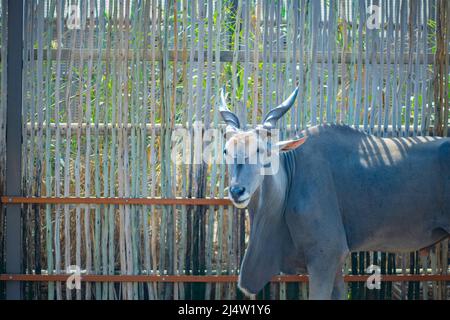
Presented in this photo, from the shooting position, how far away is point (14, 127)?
7098 mm

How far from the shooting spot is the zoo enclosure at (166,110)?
712 cm

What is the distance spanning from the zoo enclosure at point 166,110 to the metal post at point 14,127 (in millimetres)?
38

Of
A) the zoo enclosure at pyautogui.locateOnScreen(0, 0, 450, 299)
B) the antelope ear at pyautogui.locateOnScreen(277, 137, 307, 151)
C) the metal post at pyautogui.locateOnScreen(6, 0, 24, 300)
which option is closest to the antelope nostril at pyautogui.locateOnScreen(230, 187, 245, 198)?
the antelope ear at pyautogui.locateOnScreen(277, 137, 307, 151)

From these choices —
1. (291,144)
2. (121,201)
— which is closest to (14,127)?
(121,201)

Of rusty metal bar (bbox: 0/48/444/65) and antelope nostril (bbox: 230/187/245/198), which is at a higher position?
rusty metal bar (bbox: 0/48/444/65)

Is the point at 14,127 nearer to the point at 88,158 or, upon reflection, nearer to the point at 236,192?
the point at 88,158

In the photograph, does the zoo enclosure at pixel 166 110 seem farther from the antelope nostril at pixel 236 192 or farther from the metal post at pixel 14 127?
the antelope nostril at pixel 236 192

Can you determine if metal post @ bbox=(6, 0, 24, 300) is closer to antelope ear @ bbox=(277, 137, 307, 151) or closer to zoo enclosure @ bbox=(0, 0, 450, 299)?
zoo enclosure @ bbox=(0, 0, 450, 299)

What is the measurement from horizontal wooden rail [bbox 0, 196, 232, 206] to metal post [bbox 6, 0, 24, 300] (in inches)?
3.4

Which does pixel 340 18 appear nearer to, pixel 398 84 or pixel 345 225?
pixel 398 84

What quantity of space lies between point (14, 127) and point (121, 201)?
1.24 metres

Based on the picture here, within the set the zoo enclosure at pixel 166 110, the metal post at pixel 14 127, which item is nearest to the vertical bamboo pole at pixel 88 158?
the zoo enclosure at pixel 166 110

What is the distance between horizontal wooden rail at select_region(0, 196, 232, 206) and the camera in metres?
7.07

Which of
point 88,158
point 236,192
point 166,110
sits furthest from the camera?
point 166,110
